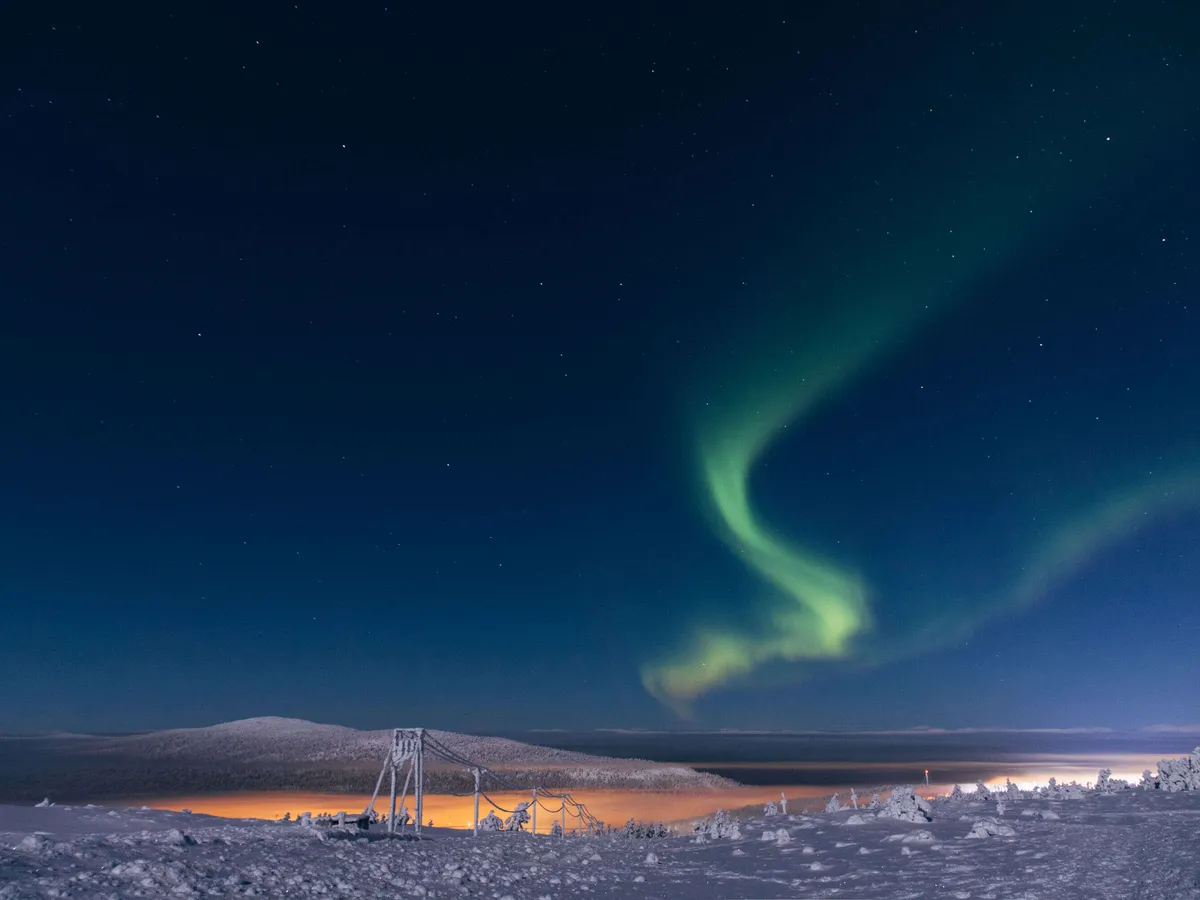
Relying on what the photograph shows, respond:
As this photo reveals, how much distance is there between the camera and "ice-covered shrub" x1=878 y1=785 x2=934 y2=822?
23938 mm

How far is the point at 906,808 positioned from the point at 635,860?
9.99m

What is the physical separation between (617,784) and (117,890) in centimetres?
6750

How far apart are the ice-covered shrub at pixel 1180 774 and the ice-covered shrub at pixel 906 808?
43.6ft

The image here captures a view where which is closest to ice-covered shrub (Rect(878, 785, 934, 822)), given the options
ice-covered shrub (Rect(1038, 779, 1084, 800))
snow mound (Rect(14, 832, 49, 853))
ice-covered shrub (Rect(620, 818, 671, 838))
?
ice-covered shrub (Rect(1038, 779, 1084, 800))

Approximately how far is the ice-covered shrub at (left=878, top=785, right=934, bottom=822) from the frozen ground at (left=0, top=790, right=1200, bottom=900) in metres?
0.46

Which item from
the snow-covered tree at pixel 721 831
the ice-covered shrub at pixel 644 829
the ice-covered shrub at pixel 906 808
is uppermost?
the ice-covered shrub at pixel 906 808

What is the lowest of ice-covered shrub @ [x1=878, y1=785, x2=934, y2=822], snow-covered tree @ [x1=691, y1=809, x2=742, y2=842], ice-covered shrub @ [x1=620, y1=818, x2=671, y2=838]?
ice-covered shrub @ [x1=620, y1=818, x2=671, y2=838]

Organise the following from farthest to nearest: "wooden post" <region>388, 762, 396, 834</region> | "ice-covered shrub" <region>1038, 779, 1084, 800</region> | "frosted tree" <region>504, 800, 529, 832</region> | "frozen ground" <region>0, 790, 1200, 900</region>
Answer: "frosted tree" <region>504, 800, 529, 832</region>, "ice-covered shrub" <region>1038, 779, 1084, 800</region>, "wooden post" <region>388, 762, 396, 834</region>, "frozen ground" <region>0, 790, 1200, 900</region>

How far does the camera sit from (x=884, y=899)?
1347 centimetres

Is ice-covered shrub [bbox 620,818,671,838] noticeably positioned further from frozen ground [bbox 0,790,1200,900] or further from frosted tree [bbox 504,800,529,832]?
frozen ground [bbox 0,790,1200,900]

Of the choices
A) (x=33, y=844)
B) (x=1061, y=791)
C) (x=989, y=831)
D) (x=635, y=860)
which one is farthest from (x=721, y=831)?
(x=33, y=844)

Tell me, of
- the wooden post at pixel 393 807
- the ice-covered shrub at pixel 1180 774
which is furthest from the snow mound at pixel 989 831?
the wooden post at pixel 393 807

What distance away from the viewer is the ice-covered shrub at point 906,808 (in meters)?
23.9

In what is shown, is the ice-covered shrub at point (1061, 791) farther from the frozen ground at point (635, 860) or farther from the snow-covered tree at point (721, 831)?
the snow-covered tree at point (721, 831)
